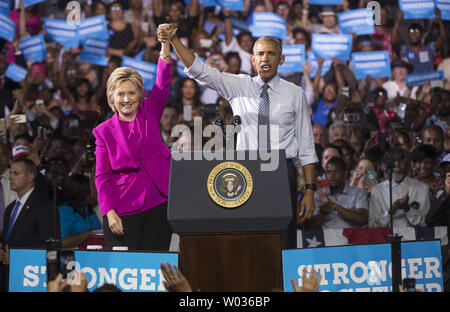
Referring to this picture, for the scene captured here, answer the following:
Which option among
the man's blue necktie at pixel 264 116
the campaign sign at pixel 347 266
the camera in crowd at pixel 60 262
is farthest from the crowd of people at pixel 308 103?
the campaign sign at pixel 347 266

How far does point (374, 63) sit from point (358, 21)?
0.60 m

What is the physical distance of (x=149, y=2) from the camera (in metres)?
9.23

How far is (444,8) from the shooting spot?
845 cm

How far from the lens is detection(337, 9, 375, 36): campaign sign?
333 inches

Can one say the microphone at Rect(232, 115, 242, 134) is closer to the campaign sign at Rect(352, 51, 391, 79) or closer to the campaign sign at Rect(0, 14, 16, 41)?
the campaign sign at Rect(352, 51, 391, 79)

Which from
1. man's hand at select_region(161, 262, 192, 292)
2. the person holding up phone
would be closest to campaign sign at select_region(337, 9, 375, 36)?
the person holding up phone

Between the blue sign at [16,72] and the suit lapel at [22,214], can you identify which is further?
the blue sign at [16,72]

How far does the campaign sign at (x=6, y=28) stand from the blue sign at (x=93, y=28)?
0.78 metres

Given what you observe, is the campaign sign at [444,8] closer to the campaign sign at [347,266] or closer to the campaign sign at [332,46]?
the campaign sign at [332,46]

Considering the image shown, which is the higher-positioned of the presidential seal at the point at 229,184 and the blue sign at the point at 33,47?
the blue sign at the point at 33,47

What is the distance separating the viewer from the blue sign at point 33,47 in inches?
327
